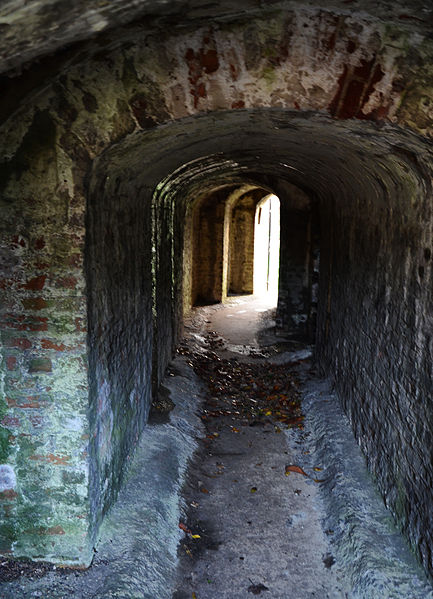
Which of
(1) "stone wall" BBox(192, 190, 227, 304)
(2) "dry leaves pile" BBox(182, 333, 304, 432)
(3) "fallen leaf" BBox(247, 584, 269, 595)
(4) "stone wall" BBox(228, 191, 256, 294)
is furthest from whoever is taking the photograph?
(4) "stone wall" BBox(228, 191, 256, 294)

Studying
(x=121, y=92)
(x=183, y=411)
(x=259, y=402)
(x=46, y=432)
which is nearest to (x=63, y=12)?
(x=121, y=92)

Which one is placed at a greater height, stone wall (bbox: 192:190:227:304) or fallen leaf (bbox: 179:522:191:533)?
stone wall (bbox: 192:190:227:304)

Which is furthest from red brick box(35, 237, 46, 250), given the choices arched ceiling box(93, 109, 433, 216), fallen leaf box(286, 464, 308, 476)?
fallen leaf box(286, 464, 308, 476)

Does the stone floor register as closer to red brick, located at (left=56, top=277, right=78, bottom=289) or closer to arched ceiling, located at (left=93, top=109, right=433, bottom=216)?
red brick, located at (left=56, top=277, right=78, bottom=289)

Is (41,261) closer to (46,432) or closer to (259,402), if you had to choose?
(46,432)

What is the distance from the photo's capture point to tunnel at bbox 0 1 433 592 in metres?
2.70

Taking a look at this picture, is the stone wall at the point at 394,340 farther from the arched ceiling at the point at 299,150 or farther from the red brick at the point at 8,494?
the red brick at the point at 8,494

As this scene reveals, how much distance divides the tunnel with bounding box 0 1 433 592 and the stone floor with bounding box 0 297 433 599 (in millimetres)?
226

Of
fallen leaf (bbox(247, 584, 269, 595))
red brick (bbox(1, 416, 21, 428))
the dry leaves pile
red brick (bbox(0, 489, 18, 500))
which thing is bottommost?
fallen leaf (bbox(247, 584, 269, 595))

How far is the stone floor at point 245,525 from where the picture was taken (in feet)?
12.1

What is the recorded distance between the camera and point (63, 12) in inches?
78.8

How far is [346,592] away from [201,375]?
16.8 ft

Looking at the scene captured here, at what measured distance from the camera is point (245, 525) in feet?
15.8

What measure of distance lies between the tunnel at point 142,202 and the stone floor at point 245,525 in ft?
0.74
